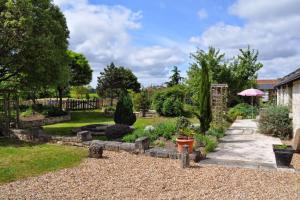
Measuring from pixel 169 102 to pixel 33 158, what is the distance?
1592cm

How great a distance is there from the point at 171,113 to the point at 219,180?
680 inches

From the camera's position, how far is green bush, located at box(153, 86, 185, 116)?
24.6 m

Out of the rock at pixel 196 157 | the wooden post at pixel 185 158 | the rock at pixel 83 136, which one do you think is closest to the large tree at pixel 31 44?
the rock at pixel 83 136

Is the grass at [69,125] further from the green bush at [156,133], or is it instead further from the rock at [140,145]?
the rock at [140,145]

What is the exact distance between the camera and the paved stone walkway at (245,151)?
915cm

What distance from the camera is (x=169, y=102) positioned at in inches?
969

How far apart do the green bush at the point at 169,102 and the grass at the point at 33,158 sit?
1365 cm

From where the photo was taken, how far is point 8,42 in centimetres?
1338

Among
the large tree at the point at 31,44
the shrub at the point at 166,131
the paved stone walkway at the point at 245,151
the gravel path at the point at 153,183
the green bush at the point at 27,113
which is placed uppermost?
the large tree at the point at 31,44

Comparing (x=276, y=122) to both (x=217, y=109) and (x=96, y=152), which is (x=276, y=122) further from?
(x=96, y=152)

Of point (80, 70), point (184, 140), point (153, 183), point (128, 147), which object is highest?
point (80, 70)

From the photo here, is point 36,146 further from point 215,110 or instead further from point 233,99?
point 233,99

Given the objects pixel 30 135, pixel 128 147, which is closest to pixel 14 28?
pixel 30 135

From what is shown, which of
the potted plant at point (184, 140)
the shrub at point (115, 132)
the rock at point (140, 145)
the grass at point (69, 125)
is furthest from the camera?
the grass at point (69, 125)
